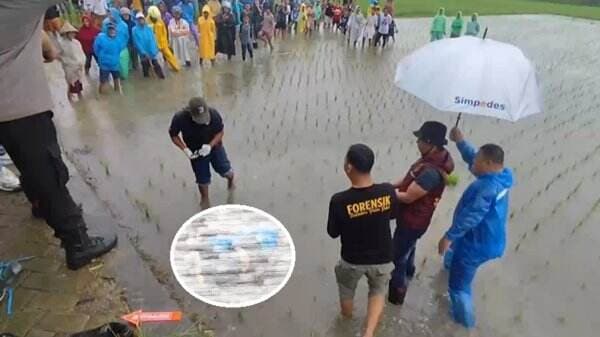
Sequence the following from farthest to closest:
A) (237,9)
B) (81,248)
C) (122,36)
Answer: (237,9) → (122,36) → (81,248)

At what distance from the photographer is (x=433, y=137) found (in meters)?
3.46

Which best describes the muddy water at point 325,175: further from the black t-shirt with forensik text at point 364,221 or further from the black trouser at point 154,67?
the black t-shirt with forensik text at point 364,221

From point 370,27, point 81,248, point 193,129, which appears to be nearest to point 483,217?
point 193,129

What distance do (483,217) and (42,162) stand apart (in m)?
3.12

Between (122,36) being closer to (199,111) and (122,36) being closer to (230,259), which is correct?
(199,111)

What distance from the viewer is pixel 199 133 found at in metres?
4.80

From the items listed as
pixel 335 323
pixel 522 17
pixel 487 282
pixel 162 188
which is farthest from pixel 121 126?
pixel 522 17

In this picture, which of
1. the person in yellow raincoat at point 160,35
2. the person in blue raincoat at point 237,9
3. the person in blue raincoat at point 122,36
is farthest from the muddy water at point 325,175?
the person in blue raincoat at point 237,9

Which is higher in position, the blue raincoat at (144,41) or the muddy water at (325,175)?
the blue raincoat at (144,41)

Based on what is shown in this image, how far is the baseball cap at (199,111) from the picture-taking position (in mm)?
4586

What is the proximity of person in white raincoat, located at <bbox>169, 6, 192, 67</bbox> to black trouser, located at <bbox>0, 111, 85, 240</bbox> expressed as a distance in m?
8.42

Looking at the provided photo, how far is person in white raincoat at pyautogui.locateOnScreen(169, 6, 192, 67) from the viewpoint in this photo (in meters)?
11.4

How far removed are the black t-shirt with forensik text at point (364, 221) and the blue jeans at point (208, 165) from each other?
2.23m

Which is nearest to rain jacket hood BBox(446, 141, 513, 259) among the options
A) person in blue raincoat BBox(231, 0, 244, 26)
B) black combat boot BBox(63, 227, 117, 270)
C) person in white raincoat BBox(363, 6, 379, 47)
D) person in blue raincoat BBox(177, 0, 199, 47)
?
black combat boot BBox(63, 227, 117, 270)
